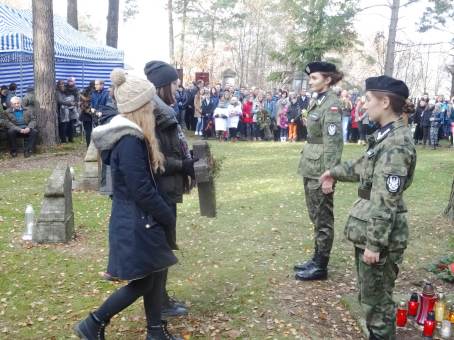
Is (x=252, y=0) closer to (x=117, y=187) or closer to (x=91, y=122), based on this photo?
(x=91, y=122)

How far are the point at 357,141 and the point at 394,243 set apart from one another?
16764mm

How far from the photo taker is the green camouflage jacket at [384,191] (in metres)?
3.33

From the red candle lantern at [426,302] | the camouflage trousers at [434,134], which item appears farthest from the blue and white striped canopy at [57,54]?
the red candle lantern at [426,302]

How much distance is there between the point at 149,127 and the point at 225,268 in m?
2.76

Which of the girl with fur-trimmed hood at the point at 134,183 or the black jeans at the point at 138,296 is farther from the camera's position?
the black jeans at the point at 138,296

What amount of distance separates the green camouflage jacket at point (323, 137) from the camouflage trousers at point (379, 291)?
4.88 ft

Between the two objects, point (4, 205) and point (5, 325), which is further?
point (4, 205)

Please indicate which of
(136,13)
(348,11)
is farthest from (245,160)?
(136,13)

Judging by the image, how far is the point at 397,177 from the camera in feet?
10.9

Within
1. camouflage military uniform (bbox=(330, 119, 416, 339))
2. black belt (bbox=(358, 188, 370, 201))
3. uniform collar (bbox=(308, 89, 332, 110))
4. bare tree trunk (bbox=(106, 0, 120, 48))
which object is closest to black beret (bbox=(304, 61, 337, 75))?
uniform collar (bbox=(308, 89, 332, 110))

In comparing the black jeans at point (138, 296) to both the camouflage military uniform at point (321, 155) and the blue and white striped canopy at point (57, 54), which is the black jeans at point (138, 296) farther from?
the blue and white striped canopy at point (57, 54)

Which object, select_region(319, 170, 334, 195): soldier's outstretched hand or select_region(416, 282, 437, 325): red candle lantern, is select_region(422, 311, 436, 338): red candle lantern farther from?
select_region(319, 170, 334, 195): soldier's outstretched hand

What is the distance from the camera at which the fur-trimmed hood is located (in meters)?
3.35

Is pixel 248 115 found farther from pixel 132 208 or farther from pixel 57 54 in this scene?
pixel 132 208
